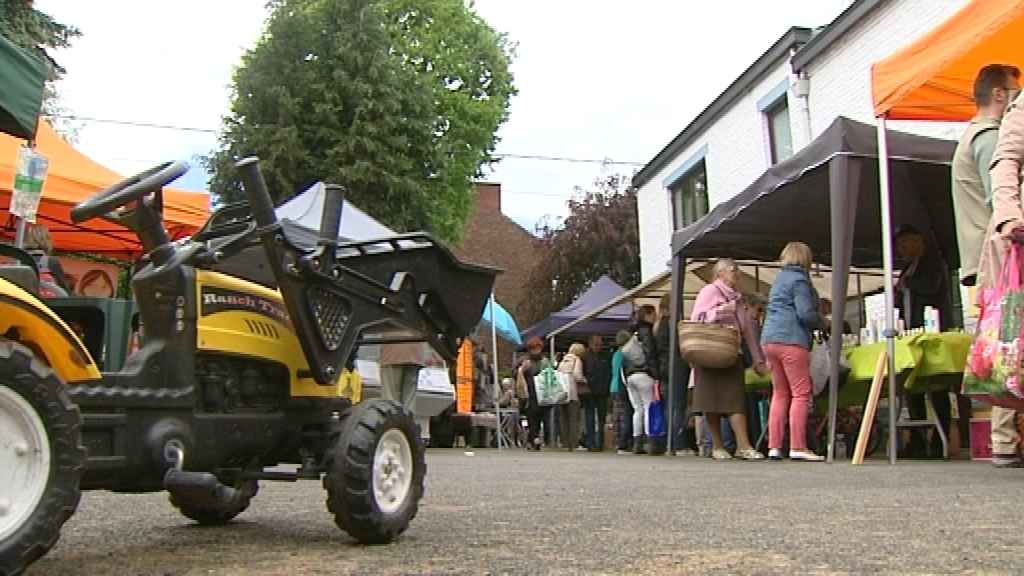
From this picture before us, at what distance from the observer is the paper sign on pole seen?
20.1ft

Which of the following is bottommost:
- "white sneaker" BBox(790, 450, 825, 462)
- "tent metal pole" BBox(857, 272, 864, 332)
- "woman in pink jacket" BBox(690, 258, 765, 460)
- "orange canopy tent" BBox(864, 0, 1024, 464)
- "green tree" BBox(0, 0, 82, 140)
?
"white sneaker" BBox(790, 450, 825, 462)

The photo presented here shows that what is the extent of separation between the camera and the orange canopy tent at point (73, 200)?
8.54 meters

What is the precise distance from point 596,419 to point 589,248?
17445 mm

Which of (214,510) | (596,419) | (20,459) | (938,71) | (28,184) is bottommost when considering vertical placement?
(214,510)

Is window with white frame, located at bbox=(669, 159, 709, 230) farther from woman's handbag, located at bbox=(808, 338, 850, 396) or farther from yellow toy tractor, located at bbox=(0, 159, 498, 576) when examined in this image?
yellow toy tractor, located at bbox=(0, 159, 498, 576)

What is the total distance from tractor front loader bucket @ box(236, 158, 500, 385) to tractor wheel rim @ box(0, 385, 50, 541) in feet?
3.11

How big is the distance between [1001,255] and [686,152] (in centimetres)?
1468

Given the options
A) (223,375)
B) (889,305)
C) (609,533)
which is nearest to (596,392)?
(889,305)

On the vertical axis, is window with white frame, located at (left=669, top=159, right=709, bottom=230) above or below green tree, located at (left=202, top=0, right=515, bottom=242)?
below

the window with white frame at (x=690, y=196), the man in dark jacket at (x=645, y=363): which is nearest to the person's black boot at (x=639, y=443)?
the man in dark jacket at (x=645, y=363)

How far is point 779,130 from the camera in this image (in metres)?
16.1

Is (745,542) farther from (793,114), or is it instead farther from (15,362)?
(793,114)

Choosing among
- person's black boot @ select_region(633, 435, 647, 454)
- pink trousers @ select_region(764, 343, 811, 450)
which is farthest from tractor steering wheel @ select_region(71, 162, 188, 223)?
person's black boot @ select_region(633, 435, 647, 454)

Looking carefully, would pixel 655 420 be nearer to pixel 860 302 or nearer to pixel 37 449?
pixel 860 302
